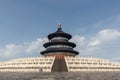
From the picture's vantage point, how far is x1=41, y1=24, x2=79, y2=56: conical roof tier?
75.5 meters

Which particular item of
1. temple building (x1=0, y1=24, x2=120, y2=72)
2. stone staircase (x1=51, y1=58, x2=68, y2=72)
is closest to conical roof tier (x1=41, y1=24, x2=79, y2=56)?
temple building (x1=0, y1=24, x2=120, y2=72)

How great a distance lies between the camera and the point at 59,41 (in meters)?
77.3

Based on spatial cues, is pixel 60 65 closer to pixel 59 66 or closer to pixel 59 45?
pixel 59 66

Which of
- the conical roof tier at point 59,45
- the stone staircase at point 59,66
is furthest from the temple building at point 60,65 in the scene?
the conical roof tier at point 59,45

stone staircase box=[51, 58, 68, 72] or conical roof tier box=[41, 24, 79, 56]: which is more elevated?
conical roof tier box=[41, 24, 79, 56]

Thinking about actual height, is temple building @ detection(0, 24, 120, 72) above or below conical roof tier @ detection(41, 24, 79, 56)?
below

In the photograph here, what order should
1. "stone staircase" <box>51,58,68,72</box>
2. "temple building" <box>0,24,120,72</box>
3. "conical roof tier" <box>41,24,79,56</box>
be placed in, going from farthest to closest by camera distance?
"conical roof tier" <box>41,24,79,56</box>
"temple building" <box>0,24,120,72</box>
"stone staircase" <box>51,58,68,72</box>

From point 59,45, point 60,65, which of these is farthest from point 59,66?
point 59,45

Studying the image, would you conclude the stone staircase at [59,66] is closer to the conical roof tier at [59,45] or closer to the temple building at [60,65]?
the temple building at [60,65]

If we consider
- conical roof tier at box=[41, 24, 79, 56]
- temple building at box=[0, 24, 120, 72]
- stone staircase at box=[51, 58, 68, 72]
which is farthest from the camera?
conical roof tier at box=[41, 24, 79, 56]

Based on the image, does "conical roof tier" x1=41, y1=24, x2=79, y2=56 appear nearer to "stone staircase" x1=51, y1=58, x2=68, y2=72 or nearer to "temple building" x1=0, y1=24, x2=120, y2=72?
"temple building" x1=0, y1=24, x2=120, y2=72

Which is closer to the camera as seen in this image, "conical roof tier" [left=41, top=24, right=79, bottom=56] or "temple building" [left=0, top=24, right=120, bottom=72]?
"temple building" [left=0, top=24, right=120, bottom=72]

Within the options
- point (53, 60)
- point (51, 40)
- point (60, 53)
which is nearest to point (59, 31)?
point (51, 40)

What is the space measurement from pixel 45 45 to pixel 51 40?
3768 millimetres
